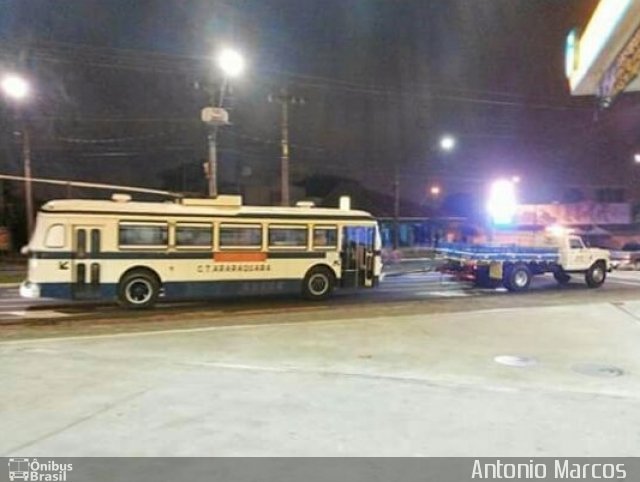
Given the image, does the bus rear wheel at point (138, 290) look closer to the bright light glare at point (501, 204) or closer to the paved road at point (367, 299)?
the paved road at point (367, 299)

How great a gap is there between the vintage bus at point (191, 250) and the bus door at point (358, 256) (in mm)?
31

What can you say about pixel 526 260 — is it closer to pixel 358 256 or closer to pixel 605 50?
pixel 358 256

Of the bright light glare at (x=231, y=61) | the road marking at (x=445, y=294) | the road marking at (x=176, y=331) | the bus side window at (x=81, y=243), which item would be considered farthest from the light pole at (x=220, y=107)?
the road marking at (x=176, y=331)

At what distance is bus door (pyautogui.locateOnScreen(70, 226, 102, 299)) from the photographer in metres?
14.2

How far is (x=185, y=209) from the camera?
1562cm

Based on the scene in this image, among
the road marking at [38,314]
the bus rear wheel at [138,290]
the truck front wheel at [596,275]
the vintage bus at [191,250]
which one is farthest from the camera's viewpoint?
the truck front wheel at [596,275]

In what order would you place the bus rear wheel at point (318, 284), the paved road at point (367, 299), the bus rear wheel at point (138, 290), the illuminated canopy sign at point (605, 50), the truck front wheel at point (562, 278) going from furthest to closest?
1. the truck front wheel at point (562, 278)
2. the bus rear wheel at point (318, 284)
3. the bus rear wheel at point (138, 290)
4. the paved road at point (367, 299)
5. the illuminated canopy sign at point (605, 50)

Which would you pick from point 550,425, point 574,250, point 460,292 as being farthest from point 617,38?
point 574,250

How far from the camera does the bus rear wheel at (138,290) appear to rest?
14.7 metres

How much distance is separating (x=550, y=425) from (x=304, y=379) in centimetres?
281

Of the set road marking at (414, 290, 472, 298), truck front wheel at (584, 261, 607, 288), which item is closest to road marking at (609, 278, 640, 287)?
truck front wheel at (584, 261, 607, 288)

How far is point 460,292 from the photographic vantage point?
1877 centimetres

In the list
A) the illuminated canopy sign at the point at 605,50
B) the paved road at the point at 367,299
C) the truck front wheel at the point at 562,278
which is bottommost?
the paved road at the point at 367,299

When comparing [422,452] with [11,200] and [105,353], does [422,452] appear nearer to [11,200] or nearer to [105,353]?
[105,353]
